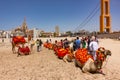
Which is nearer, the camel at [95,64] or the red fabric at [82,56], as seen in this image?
the camel at [95,64]

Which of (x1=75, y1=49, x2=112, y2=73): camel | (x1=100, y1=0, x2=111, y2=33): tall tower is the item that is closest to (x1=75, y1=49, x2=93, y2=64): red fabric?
(x1=75, y1=49, x2=112, y2=73): camel

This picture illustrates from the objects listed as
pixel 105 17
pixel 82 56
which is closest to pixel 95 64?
pixel 82 56

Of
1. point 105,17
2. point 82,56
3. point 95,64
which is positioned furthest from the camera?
point 105,17

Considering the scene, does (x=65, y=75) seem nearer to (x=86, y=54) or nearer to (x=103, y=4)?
(x=86, y=54)

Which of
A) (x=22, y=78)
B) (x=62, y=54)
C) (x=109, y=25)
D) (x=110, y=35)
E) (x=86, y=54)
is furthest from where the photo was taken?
(x=109, y=25)

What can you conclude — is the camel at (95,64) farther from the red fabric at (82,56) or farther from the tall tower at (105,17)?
the tall tower at (105,17)

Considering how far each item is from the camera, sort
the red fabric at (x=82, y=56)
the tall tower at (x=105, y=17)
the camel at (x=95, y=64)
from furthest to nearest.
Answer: the tall tower at (x=105, y=17) < the red fabric at (x=82, y=56) < the camel at (x=95, y=64)

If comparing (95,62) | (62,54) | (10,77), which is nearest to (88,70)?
(95,62)

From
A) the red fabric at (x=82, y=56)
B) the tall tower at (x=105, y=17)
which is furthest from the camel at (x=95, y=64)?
the tall tower at (x=105, y=17)

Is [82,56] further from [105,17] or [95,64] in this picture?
[105,17]

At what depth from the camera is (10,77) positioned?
886 cm

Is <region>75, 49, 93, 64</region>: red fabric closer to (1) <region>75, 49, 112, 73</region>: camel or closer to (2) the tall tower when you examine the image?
(1) <region>75, 49, 112, 73</region>: camel

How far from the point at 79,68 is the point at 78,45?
480 cm

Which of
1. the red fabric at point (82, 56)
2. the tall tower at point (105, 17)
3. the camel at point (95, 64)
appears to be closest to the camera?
the camel at point (95, 64)
